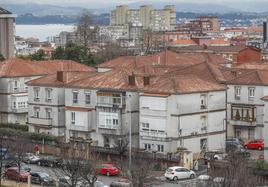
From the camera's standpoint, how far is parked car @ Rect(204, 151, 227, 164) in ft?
130

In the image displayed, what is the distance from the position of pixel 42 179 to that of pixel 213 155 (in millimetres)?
9421

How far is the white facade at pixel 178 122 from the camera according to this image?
135ft

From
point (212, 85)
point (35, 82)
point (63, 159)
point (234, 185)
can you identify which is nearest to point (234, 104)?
point (212, 85)

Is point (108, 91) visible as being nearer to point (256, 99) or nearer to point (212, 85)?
point (212, 85)

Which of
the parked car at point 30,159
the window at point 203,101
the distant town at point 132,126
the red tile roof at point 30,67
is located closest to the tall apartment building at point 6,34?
the red tile roof at point 30,67

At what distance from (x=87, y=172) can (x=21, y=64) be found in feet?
88.0

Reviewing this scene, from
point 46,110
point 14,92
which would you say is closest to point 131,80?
point 46,110

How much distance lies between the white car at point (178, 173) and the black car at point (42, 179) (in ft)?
17.6

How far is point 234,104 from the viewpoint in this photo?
48.1m

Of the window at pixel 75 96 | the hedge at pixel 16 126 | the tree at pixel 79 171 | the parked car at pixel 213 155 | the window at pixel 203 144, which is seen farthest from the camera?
the hedge at pixel 16 126

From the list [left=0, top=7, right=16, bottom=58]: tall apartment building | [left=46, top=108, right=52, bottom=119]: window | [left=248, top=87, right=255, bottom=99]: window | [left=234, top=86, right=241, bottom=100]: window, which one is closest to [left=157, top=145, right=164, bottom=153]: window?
[left=234, top=86, right=241, bottom=100]: window

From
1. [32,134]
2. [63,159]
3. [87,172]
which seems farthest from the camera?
[32,134]

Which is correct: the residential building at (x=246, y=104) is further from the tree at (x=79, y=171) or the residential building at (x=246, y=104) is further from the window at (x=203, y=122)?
the tree at (x=79, y=171)

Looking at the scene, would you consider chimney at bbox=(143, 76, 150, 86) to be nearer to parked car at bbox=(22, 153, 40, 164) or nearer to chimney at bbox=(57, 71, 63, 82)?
chimney at bbox=(57, 71, 63, 82)
